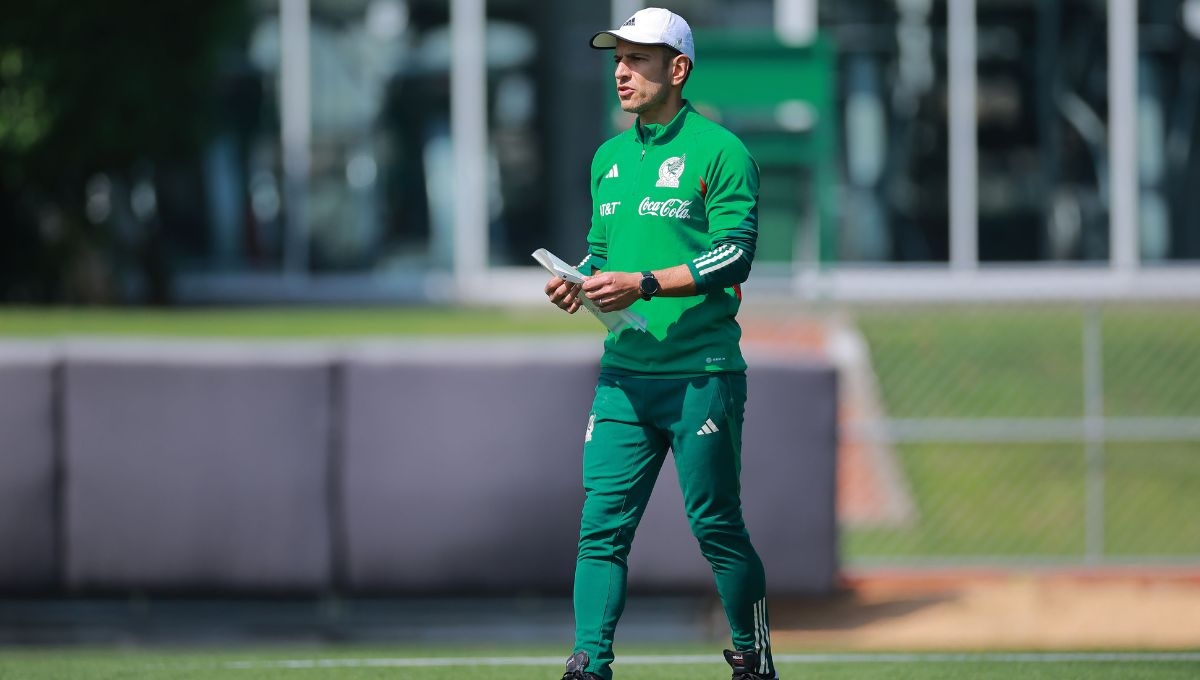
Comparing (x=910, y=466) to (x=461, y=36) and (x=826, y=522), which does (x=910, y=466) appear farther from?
(x=461, y=36)

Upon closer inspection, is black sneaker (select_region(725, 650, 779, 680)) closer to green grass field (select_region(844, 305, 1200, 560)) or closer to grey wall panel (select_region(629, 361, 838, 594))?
grey wall panel (select_region(629, 361, 838, 594))

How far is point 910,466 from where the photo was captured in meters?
11.5

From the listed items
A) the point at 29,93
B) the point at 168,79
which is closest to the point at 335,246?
the point at 168,79

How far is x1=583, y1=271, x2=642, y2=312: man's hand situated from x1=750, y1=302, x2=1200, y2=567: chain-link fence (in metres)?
5.00

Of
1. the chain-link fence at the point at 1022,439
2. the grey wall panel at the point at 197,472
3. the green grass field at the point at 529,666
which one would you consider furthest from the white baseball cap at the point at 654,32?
the chain-link fence at the point at 1022,439

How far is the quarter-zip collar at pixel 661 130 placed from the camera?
4.99 metres

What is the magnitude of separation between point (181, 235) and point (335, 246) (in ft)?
5.52

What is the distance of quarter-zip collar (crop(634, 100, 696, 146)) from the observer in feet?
16.4

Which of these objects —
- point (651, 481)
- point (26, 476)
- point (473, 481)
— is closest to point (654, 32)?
point (651, 481)

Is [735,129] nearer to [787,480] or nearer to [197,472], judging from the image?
[787,480]

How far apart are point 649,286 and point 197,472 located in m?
3.81

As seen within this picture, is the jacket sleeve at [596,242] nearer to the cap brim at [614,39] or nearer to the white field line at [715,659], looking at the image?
the cap brim at [614,39]

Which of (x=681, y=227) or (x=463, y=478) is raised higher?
(x=681, y=227)

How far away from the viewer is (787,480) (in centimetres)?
797
